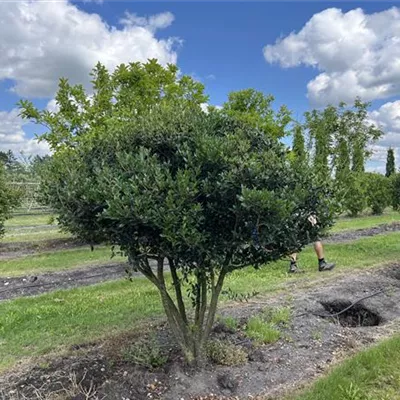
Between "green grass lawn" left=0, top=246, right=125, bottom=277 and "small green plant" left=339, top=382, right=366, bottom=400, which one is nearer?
"small green plant" left=339, top=382, right=366, bottom=400

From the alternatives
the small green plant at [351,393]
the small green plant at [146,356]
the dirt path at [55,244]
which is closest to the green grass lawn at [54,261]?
the dirt path at [55,244]

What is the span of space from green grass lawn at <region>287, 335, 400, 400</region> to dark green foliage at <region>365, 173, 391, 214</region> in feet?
56.8

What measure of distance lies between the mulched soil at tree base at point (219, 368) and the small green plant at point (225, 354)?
0.21 feet

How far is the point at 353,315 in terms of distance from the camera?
527 cm

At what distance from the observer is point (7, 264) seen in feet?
31.0

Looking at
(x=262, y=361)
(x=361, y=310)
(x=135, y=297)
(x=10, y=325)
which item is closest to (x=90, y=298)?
(x=135, y=297)

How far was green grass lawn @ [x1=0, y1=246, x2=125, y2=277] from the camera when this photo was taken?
28.6ft

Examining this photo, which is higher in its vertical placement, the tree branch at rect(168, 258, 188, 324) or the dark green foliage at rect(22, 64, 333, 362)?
the dark green foliage at rect(22, 64, 333, 362)

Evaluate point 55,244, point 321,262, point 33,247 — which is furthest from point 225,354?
point 55,244

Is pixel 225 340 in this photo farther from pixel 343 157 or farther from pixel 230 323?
pixel 343 157

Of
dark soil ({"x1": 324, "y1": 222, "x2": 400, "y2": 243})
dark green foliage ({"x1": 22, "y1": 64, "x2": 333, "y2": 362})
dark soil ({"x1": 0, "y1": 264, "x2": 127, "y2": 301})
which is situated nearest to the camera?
dark green foliage ({"x1": 22, "y1": 64, "x2": 333, "y2": 362})

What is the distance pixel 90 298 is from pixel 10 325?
1335mm

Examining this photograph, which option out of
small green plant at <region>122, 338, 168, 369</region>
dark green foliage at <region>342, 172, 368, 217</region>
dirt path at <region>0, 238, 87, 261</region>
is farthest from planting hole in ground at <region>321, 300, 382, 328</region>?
dark green foliage at <region>342, 172, 368, 217</region>

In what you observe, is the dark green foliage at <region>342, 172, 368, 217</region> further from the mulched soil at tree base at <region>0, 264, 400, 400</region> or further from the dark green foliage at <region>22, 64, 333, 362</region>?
the dark green foliage at <region>22, 64, 333, 362</region>
